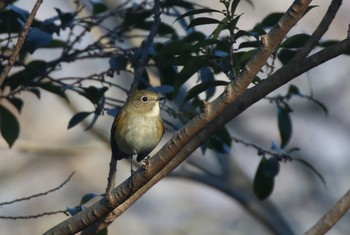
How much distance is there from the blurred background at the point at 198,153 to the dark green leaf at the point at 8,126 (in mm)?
3961

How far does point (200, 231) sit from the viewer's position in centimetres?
1230

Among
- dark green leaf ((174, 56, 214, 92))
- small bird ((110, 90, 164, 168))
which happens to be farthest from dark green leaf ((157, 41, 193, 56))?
small bird ((110, 90, 164, 168))

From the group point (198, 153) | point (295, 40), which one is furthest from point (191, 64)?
point (198, 153)

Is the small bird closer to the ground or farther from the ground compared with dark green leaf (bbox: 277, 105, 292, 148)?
farther from the ground

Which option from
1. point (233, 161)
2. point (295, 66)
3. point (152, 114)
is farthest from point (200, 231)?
point (295, 66)

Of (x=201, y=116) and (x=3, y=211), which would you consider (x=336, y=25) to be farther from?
(x=201, y=116)

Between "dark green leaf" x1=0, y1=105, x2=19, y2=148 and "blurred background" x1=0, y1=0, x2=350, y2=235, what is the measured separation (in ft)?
13.0

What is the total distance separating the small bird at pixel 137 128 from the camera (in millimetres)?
4777

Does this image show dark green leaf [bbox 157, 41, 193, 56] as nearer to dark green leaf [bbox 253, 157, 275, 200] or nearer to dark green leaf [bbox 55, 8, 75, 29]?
dark green leaf [bbox 55, 8, 75, 29]

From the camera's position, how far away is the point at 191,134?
3.10 meters

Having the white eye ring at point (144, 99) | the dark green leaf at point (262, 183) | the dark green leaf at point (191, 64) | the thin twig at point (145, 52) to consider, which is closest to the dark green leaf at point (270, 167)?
the dark green leaf at point (262, 183)

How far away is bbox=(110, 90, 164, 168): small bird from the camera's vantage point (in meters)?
4.78

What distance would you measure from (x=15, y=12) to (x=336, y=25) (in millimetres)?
7870

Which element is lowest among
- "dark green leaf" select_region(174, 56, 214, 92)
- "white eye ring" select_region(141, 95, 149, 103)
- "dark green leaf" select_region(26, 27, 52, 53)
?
"dark green leaf" select_region(174, 56, 214, 92)
